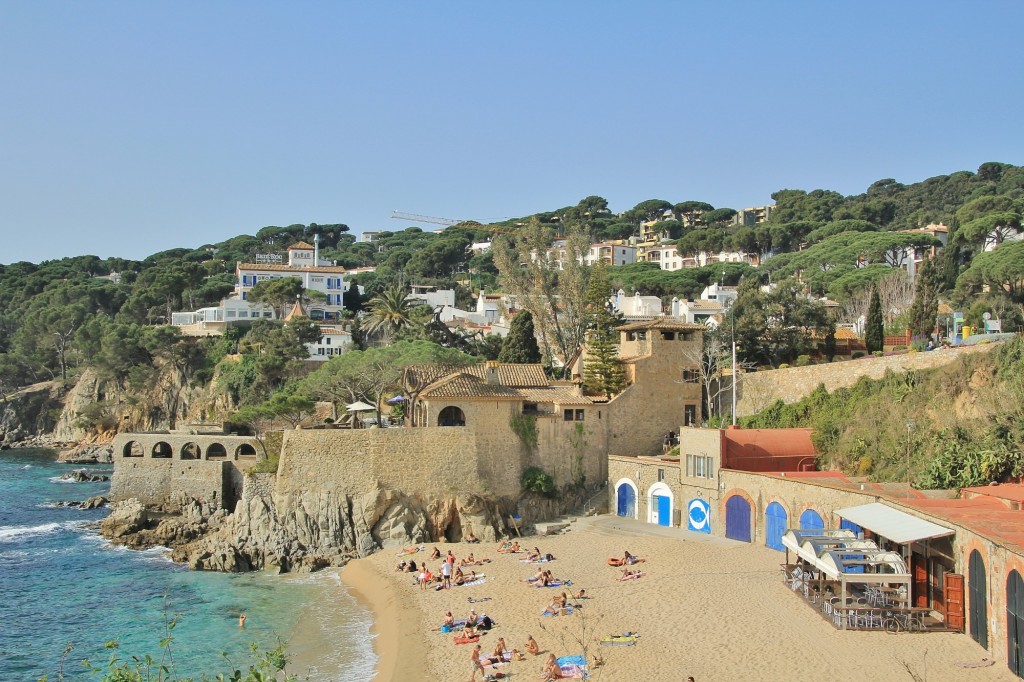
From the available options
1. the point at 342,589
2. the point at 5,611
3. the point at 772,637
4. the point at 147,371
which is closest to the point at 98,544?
the point at 5,611

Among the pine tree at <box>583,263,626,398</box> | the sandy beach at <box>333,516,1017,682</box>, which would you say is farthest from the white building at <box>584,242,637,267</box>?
the sandy beach at <box>333,516,1017,682</box>

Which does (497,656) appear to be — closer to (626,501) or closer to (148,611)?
(148,611)

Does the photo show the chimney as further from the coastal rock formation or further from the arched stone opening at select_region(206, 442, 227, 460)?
the coastal rock formation

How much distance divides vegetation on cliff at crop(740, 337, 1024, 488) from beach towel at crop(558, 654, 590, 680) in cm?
1231

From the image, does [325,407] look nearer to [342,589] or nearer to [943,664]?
[342,589]

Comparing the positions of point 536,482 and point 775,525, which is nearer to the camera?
point 775,525

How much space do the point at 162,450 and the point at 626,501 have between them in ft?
84.6

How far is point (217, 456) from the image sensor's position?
46.6m

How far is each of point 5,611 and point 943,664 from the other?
25395 mm

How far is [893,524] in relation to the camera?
21.2m

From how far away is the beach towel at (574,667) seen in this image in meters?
19.5

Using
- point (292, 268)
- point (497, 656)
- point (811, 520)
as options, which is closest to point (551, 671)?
point (497, 656)

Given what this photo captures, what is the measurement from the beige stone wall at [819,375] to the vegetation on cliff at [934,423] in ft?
2.19

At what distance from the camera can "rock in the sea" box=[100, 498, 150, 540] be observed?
37.7 m
